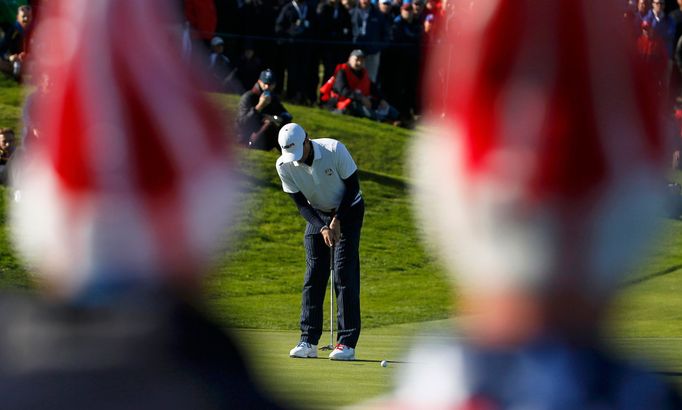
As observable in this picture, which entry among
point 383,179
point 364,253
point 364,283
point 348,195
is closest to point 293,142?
point 348,195

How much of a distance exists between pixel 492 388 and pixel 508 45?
342 mm

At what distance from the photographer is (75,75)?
169cm

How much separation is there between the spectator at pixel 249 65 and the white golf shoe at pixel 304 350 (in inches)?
433

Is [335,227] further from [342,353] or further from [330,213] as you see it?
[342,353]

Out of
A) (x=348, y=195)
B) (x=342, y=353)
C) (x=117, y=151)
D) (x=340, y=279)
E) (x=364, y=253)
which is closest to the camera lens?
(x=117, y=151)

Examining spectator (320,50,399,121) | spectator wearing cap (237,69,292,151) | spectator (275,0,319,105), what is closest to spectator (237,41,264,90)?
spectator (275,0,319,105)

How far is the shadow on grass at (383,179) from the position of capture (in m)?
23.8

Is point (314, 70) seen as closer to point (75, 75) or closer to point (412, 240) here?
point (412, 240)

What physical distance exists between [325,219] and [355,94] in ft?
43.4

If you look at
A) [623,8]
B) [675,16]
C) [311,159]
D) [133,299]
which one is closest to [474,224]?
[623,8]

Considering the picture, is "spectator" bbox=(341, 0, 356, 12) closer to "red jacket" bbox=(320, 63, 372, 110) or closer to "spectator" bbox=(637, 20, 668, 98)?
"red jacket" bbox=(320, 63, 372, 110)

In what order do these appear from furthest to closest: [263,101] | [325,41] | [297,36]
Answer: [325,41]
[297,36]
[263,101]

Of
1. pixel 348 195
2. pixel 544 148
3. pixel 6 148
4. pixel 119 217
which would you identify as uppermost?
pixel 544 148

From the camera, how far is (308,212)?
12.3 m
